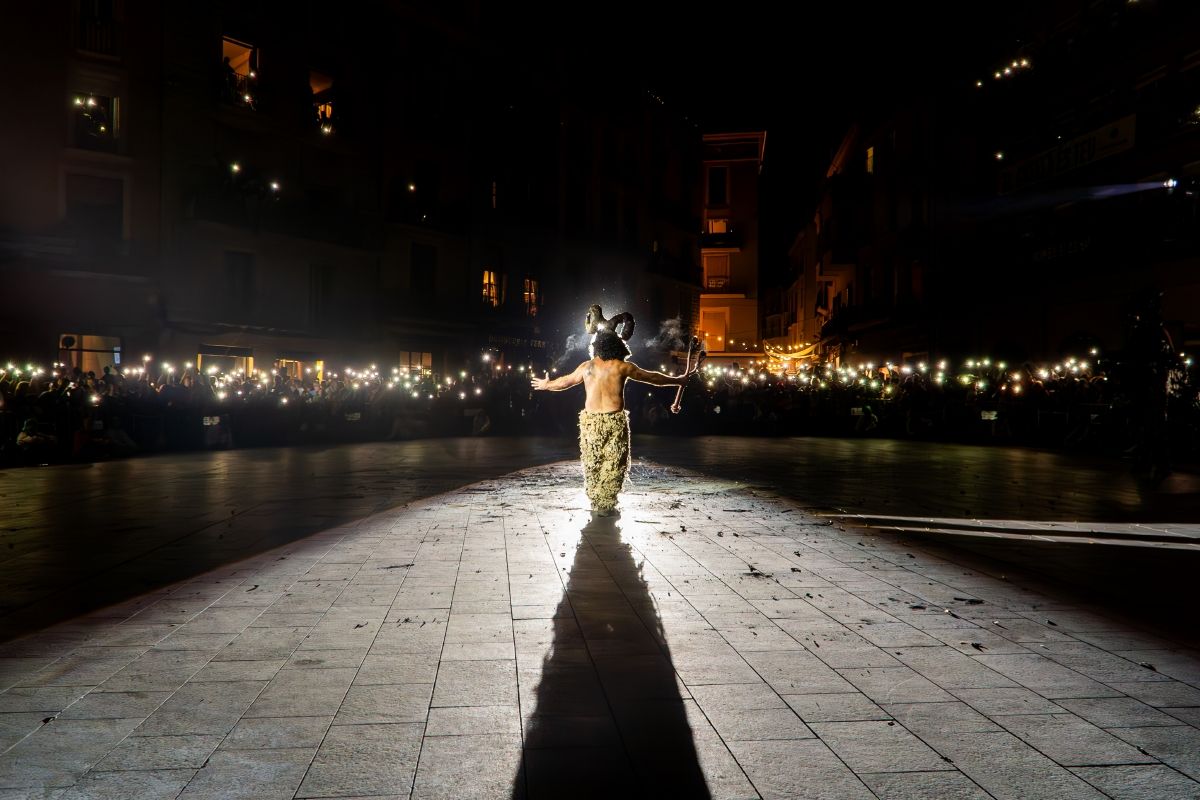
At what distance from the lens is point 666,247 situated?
160 ft

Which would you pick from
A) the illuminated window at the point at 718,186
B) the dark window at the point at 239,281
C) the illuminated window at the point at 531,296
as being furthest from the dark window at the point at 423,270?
the illuminated window at the point at 718,186

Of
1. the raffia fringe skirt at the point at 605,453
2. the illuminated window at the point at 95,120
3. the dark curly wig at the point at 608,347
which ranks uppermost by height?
the illuminated window at the point at 95,120

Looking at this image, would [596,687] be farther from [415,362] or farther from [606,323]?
[415,362]

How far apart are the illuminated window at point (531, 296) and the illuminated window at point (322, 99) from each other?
37.6ft

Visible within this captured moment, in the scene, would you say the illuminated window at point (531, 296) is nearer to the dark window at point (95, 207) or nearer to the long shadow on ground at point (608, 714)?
the dark window at point (95, 207)

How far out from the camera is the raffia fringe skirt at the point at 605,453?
9000 millimetres

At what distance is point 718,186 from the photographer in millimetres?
57750

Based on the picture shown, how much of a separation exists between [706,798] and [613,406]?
6.27 m

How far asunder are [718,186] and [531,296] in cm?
2458

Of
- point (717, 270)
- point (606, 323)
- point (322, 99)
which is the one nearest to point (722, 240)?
point (717, 270)

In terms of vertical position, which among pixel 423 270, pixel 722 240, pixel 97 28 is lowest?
pixel 423 270

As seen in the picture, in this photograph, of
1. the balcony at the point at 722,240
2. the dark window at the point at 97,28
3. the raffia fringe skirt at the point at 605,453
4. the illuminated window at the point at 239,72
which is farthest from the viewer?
the balcony at the point at 722,240

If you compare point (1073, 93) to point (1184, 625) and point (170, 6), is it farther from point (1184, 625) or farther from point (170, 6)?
point (170, 6)

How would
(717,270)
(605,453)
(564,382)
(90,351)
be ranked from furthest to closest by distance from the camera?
1. (717,270)
2. (90,351)
3. (564,382)
4. (605,453)
